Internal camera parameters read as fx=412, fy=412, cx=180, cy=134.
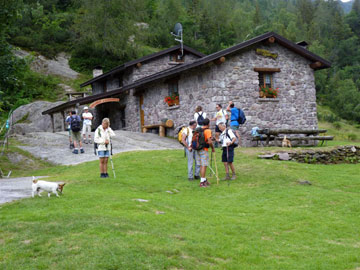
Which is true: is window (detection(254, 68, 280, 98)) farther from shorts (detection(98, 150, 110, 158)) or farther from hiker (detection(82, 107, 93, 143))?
shorts (detection(98, 150, 110, 158))

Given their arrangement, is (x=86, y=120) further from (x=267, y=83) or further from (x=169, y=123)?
(x=267, y=83)

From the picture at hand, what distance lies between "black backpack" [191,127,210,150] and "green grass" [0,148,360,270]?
3.64 feet

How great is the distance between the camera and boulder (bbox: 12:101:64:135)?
31.8m

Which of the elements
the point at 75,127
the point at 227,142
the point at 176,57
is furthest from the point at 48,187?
the point at 176,57

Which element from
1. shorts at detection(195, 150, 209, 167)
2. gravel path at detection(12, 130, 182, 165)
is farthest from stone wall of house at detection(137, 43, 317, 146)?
shorts at detection(195, 150, 209, 167)

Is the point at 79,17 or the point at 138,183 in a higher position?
the point at 79,17

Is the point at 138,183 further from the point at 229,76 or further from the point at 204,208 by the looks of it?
the point at 229,76

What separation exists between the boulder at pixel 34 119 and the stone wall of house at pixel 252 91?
536 inches

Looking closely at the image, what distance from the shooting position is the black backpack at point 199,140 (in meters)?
10.9

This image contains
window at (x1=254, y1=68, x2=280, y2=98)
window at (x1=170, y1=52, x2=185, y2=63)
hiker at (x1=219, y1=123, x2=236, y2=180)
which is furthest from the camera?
window at (x1=170, y1=52, x2=185, y2=63)

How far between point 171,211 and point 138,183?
320 cm

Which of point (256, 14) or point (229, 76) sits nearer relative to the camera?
point (229, 76)

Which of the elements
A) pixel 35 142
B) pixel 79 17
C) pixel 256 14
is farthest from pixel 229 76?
pixel 256 14

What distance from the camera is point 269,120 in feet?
67.9
